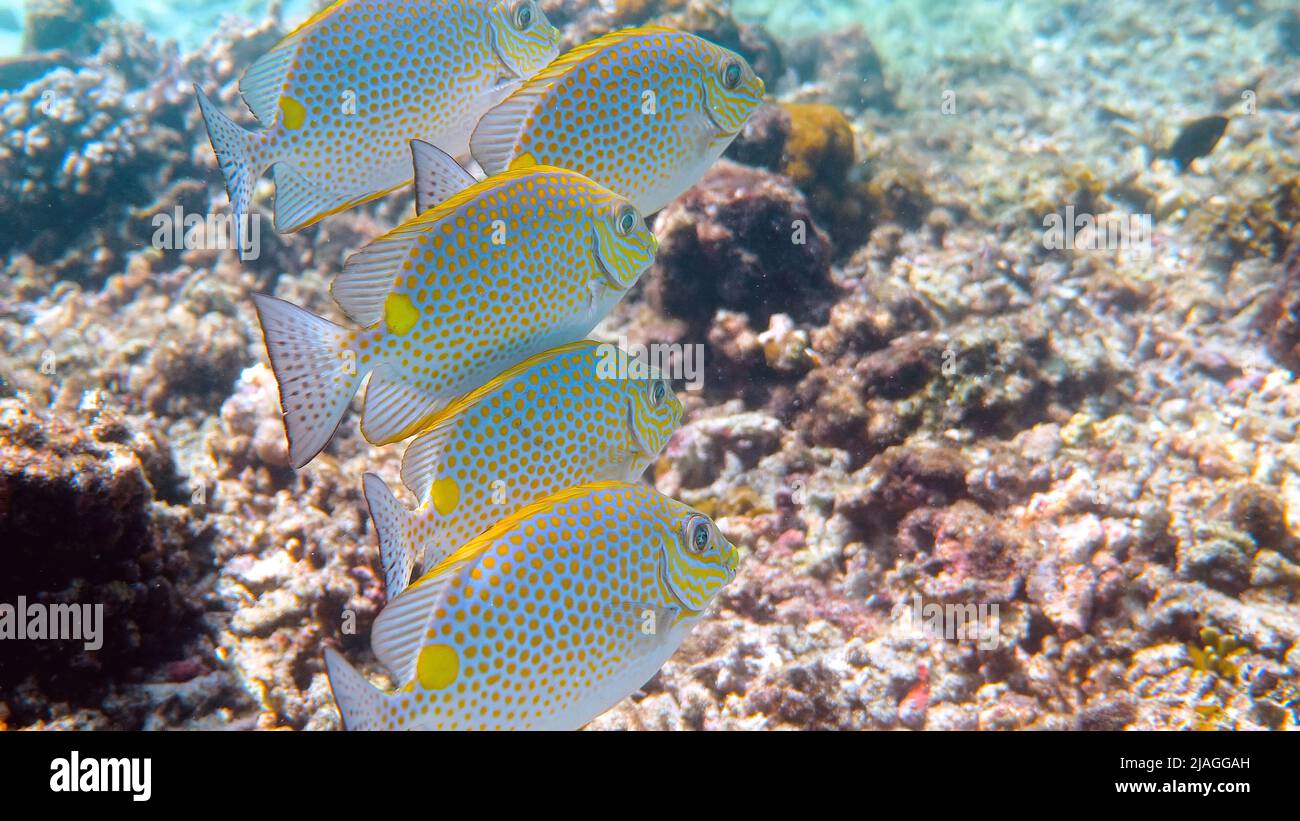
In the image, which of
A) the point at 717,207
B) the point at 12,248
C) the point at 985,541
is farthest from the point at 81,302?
the point at 985,541

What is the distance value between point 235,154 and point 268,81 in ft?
1.08

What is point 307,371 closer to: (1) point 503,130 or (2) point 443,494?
(2) point 443,494

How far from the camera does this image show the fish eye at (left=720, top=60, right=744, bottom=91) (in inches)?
108

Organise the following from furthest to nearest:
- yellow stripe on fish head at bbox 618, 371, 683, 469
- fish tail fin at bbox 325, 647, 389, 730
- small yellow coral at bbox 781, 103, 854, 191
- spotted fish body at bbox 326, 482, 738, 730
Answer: small yellow coral at bbox 781, 103, 854, 191, yellow stripe on fish head at bbox 618, 371, 683, 469, spotted fish body at bbox 326, 482, 738, 730, fish tail fin at bbox 325, 647, 389, 730

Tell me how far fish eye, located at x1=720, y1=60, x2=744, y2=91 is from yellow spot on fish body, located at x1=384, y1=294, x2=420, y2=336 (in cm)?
161

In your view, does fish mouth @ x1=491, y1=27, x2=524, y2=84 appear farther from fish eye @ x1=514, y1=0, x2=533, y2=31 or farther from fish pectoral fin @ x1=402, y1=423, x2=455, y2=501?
fish pectoral fin @ x1=402, y1=423, x2=455, y2=501

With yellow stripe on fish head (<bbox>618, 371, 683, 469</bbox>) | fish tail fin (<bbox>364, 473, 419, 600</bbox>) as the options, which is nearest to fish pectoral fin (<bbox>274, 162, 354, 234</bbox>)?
fish tail fin (<bbox>364, 473, 419, 600</bbox>)

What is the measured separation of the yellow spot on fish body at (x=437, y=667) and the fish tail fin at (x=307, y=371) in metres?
0.70

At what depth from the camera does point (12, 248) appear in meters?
10.0

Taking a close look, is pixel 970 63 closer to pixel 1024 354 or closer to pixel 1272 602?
pixel 1024 354

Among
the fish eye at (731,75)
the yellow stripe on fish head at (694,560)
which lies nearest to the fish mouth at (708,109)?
the fish eye at (731,75)

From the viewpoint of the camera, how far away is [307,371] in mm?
1999

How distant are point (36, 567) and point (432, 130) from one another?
2787mm

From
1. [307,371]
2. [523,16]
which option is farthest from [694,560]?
[523,16]
